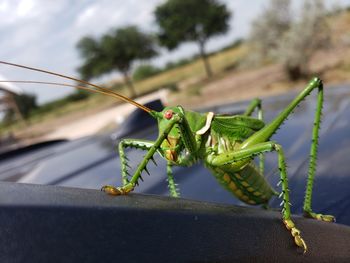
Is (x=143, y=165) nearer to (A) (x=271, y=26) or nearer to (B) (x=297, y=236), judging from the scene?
(B) (x=297, y=236)

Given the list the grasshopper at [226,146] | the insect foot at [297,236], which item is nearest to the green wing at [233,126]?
the grasshopper at [226,146]

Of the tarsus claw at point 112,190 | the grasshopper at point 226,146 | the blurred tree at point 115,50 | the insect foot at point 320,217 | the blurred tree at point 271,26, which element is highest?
the blurred tree at point 115,50

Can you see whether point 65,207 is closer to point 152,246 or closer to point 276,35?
point 152,246

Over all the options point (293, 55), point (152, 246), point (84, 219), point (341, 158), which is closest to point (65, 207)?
point (84, 219)

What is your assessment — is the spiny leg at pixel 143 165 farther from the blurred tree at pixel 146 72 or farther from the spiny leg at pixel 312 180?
the blurred tree at pixel 146 72

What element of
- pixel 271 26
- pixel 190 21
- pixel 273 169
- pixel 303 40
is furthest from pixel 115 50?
pixel 273 169
